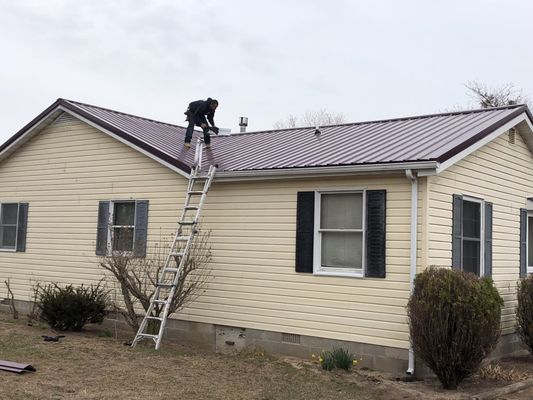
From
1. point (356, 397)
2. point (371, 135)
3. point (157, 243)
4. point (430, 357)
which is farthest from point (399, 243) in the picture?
point (157, 243)

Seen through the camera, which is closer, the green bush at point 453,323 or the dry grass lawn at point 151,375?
the dry grass lawn at point 151,375

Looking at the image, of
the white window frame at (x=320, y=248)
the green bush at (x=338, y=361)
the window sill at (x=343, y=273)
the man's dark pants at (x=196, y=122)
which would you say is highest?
the man's dark pants at (x=196, y=122)

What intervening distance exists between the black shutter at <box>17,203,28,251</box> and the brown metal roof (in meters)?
1.59

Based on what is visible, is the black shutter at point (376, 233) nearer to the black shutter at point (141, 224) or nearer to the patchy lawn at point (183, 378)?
the patchy lawn at point (183, 378)

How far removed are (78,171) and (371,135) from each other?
634 cm

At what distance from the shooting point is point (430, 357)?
28.9 feet

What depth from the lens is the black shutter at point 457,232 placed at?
10.3 metres

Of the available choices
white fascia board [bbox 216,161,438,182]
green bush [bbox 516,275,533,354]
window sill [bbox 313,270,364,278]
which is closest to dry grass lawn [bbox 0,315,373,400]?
window sill [bbox 313,270,364,278]

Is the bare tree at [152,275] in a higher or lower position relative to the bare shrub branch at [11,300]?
higher

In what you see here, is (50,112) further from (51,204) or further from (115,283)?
(115,283)

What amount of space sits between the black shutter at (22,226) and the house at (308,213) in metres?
0.04

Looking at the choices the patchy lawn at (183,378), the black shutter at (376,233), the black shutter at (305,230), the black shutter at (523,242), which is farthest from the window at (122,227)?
the black shutter at (523,242)

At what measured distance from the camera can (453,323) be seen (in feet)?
28.4

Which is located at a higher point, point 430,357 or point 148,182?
point 148,182
